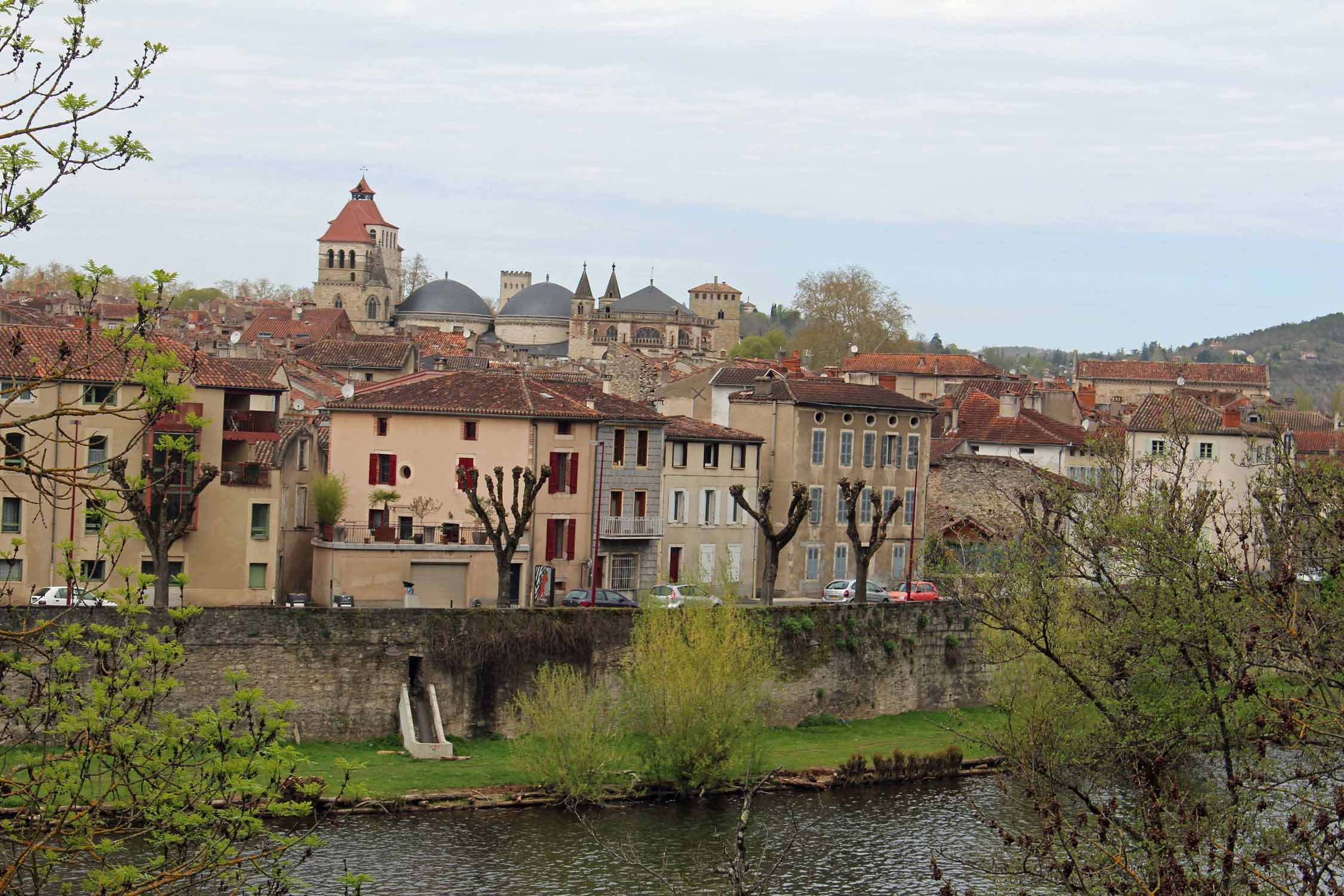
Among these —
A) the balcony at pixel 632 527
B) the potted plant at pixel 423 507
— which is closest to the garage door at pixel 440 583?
the potted plant at pixel 423 507

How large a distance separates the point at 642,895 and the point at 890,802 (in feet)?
A: 29.0

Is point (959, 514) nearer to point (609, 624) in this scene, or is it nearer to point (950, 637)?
point (950, 637)

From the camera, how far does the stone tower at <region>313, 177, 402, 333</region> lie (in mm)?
176000

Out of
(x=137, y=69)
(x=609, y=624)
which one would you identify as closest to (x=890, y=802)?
(x=609, y=624)

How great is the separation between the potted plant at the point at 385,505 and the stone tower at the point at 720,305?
451ft

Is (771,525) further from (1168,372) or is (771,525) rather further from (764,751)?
(1168,372)

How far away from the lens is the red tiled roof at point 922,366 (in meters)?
97.1

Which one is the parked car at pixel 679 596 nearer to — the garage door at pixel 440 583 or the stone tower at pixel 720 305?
the garage door at pixel 440 583

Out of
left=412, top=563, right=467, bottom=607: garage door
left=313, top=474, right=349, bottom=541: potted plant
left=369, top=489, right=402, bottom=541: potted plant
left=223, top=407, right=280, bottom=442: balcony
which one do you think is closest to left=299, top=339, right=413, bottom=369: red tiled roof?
left=369, top=489, right=402, bottom=541: potted plant

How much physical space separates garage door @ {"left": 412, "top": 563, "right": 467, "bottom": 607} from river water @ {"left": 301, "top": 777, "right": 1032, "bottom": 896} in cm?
1123

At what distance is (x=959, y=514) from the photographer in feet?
185

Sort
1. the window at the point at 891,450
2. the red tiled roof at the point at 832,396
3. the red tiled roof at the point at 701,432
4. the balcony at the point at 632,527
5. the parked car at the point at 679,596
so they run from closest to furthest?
the parked car at the point at 679,596 → the balcony at the point at 632,527 → the red tiled roof at the point at 701,432 → the red tiled roof at the point at 832,396 → the window at the point at 891,450

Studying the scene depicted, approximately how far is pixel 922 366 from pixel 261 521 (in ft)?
209

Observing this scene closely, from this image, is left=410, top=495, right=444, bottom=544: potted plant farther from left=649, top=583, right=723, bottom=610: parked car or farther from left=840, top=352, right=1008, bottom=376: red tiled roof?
left=840, top=352, right=1008, bottom=376: red tiled roof
